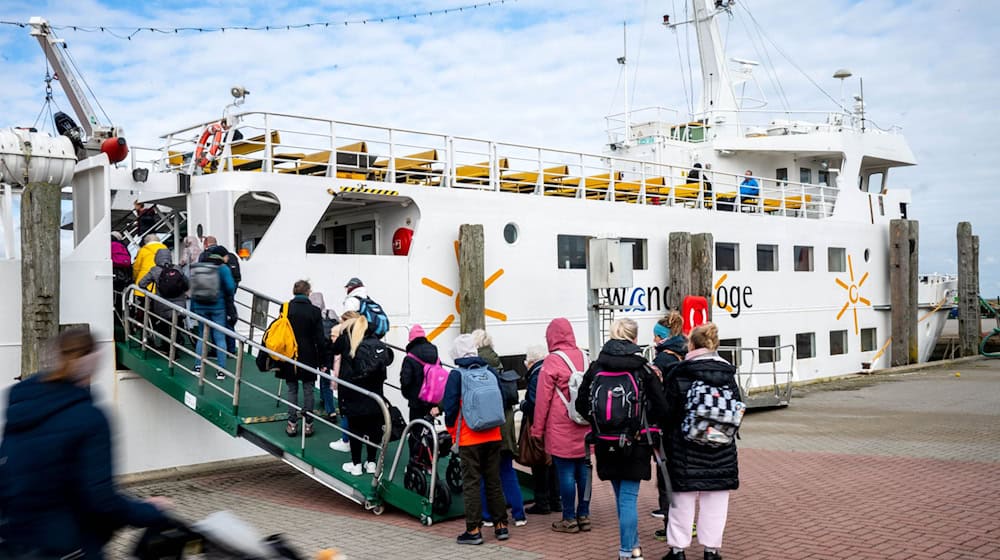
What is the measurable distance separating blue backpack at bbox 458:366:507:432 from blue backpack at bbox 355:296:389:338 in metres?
2.00

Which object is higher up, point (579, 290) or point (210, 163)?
point (210, 163)

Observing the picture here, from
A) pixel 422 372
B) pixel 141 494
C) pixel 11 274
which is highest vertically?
pixel 11 274

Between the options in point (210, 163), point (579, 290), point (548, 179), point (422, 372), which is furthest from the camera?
point (548, 179)

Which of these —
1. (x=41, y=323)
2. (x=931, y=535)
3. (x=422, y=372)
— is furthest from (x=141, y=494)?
(x=931, y=535)

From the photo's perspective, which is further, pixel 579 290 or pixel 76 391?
pixel 579 290

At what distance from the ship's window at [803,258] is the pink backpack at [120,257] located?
51.6ft

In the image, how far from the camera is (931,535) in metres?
6.94

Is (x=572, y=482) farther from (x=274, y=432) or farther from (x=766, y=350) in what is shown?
(x=766, y=350)

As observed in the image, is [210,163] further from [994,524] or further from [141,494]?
[994,524]

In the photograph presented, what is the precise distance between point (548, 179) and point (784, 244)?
21.6ft

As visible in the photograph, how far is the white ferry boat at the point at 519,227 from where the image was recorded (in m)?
10.9

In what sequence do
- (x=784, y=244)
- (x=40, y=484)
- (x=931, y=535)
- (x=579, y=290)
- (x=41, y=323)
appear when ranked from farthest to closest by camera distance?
(x=784, y=244) → (x=579, y=290) → (x=41, y=323) → (x=931, y=535) → (x=40, y=484)

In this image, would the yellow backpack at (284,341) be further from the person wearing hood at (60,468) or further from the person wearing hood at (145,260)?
the person wearing hood at (60,468)

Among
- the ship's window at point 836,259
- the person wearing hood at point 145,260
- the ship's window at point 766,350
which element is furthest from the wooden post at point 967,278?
the person wearing hood at point 145,260
